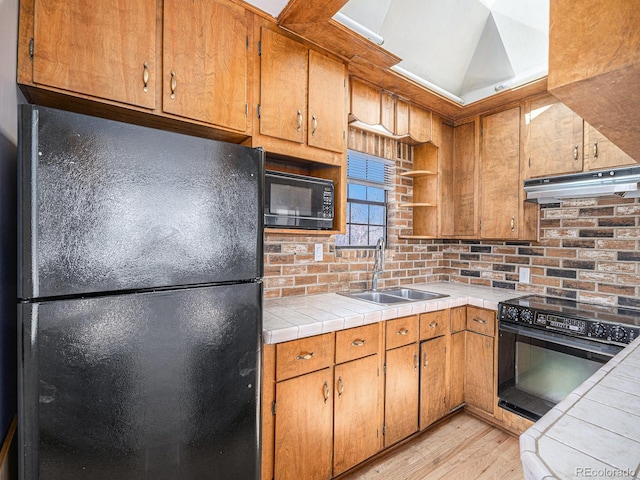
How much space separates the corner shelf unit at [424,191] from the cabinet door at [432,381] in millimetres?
992

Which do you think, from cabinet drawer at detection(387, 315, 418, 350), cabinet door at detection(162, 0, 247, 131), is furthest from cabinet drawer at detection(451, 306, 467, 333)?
cabinet door at detection(162, 0, 247, 131)

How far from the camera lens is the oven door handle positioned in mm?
1807

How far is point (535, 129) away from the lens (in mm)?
2467

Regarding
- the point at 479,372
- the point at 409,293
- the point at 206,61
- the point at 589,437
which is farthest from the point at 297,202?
the point at 479,372

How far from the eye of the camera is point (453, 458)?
2.03 metres

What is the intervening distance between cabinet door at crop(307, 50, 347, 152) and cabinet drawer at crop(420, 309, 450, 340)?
1300 millimetres

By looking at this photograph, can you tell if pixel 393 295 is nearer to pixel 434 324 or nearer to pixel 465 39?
pixel 434 324

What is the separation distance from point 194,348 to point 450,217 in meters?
2.57

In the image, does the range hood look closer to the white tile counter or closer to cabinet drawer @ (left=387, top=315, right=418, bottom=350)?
the white tile counter

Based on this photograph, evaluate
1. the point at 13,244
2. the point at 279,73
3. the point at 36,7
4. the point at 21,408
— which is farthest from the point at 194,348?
the point at 279,73

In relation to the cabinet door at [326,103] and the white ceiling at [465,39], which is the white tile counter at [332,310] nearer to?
the cabinet door at [326,103]

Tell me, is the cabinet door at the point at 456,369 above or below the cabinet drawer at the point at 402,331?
below

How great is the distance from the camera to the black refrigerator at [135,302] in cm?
87

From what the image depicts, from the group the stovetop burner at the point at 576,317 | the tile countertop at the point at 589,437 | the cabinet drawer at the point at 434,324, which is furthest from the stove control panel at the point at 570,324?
the tile countertop at the point at 589,437
